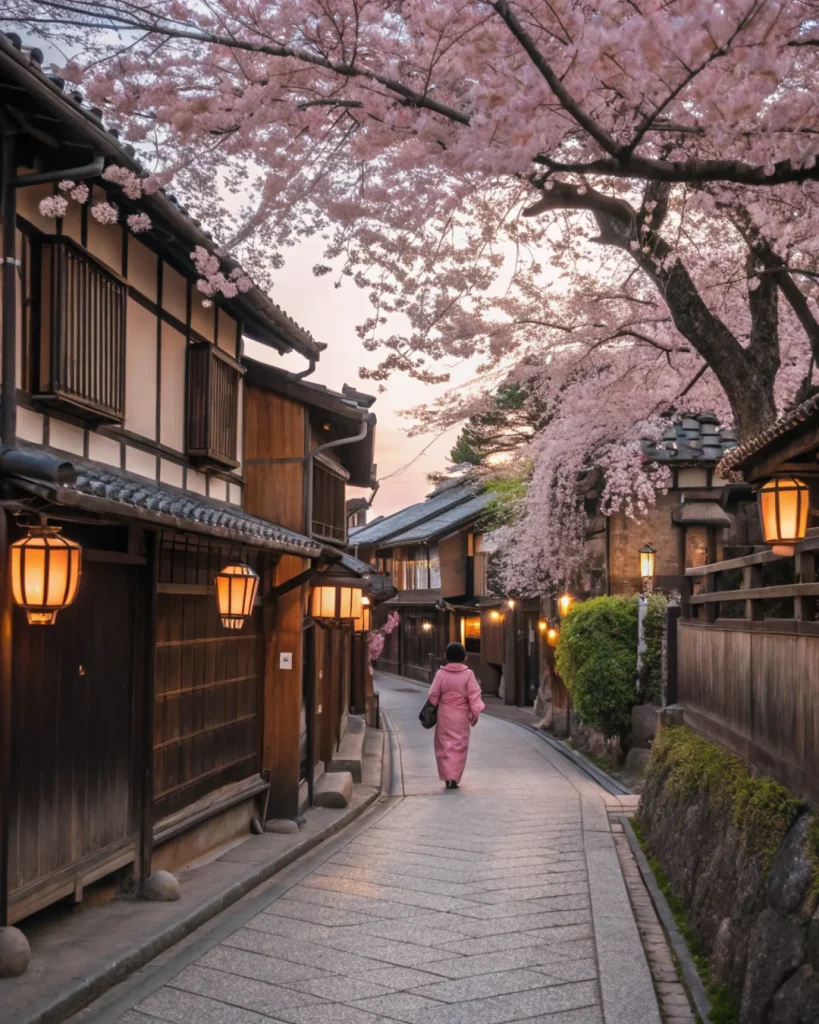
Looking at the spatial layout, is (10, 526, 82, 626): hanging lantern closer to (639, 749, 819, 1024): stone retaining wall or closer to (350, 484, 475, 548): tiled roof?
(639, 749, 819, 1024): stone retaining wall

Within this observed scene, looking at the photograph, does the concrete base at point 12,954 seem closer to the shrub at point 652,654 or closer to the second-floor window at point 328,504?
the second-floor window at point 328,504

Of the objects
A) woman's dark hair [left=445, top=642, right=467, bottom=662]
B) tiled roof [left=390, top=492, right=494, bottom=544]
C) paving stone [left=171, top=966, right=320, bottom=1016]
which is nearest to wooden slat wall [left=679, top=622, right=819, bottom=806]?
paving stone [left=171, top=966, right=320, bottom=1016]

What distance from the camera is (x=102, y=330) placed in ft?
30.2

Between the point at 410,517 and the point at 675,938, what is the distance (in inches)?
2039

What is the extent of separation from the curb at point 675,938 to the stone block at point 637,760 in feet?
23.7

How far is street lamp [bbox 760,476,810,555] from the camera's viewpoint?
9453mm

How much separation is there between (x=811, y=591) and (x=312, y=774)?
9.73m

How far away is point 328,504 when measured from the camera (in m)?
19.1

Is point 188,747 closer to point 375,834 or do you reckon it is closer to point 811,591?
point 375,834

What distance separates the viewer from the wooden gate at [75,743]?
7.67 m

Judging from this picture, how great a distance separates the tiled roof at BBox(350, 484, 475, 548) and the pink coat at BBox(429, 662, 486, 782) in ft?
114

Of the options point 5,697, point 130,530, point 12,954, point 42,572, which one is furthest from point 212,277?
point 12,954

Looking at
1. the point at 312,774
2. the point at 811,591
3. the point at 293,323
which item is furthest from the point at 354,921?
the point at 293,323

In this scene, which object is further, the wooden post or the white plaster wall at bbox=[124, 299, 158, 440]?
the white plaster wall at bbox=[124, 299, 158, 440]
